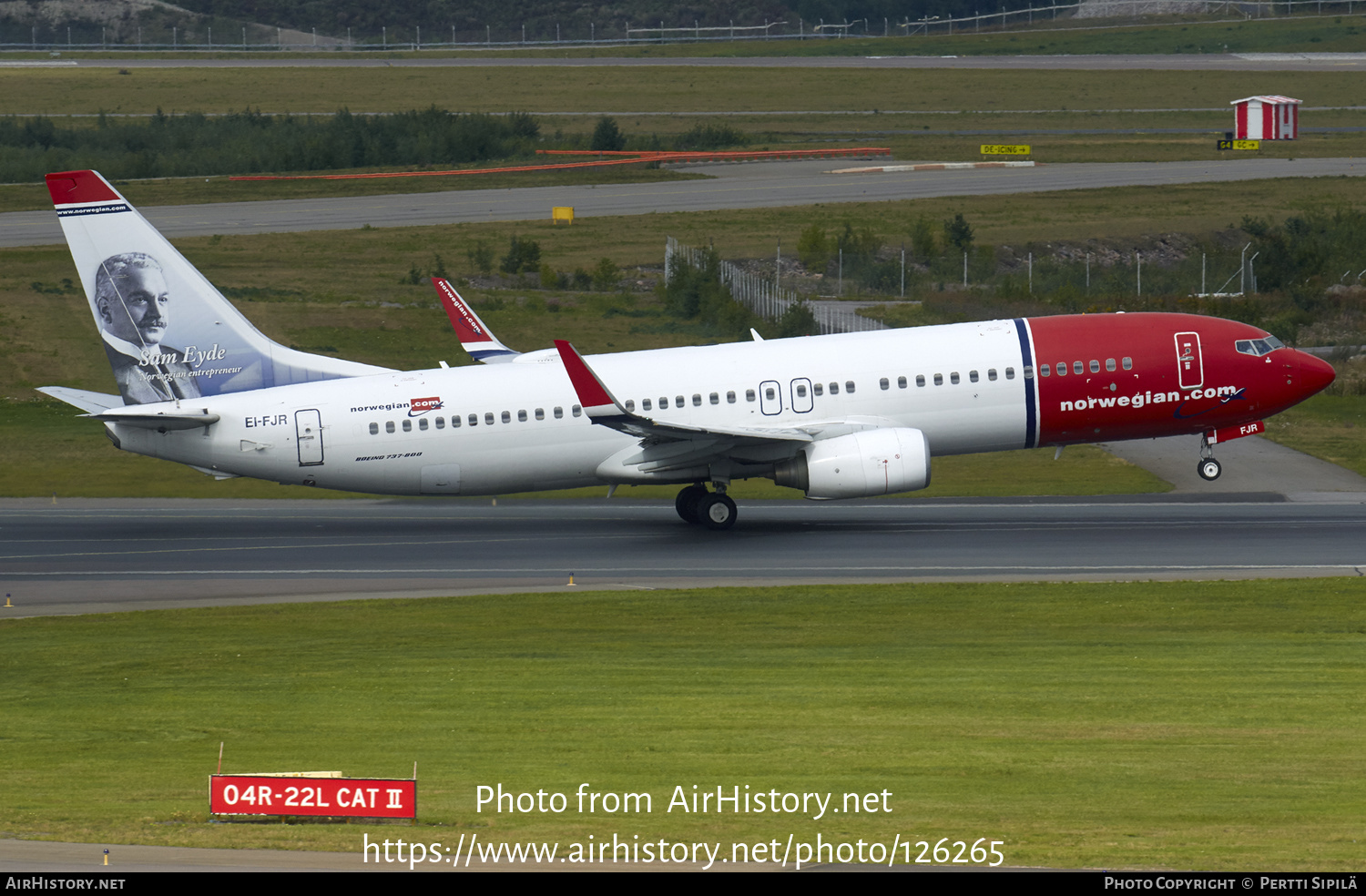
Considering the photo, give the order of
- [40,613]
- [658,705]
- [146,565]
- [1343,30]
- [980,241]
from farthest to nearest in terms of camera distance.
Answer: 1. [1343,30]
2. [980,241]
3. [146,565]
4. [40,613]
5. [658,705]

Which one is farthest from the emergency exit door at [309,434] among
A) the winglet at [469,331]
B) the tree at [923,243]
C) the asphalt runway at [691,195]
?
the asphalt runway at [691,195]

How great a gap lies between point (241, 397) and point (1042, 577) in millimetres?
17881

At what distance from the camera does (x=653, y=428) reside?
1358 inches

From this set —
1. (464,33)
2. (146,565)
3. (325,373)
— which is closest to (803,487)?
(325,373)

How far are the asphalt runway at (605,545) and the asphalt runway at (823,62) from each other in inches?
4985

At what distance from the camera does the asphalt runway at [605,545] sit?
3170 cm

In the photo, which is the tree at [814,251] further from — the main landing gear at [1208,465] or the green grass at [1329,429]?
the main landing gear at [1208,465]

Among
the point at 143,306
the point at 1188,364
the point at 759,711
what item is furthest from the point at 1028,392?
the point at 143,306

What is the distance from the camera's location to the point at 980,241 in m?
83.3

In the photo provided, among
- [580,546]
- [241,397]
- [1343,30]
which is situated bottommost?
[580,546]

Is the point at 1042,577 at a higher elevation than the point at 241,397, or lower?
lower

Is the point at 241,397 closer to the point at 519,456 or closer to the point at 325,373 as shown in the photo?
the point at 325,373

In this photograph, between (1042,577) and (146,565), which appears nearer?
(1042,577)

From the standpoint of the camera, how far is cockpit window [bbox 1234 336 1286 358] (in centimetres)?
3709
